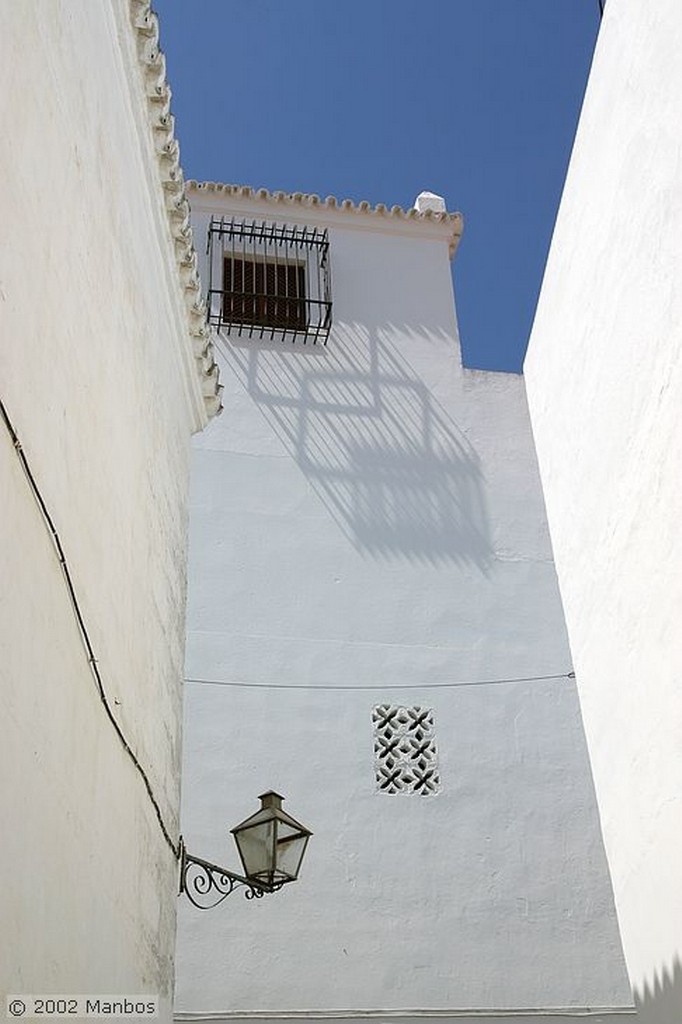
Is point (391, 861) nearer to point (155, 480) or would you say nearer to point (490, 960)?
point (490, 960)

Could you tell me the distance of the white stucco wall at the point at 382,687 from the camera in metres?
6.22

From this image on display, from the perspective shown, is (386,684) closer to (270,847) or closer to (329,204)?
(270,847)

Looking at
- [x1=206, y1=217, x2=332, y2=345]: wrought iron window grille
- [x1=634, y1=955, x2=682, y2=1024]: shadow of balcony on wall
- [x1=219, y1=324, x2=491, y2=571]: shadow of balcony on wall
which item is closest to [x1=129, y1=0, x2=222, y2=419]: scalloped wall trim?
[x1=219, y1=324, x2=491, y2=571]: shadow of balcony on wall

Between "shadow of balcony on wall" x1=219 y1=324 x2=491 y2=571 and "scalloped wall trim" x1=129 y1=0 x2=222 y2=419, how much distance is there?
2253 millimetres

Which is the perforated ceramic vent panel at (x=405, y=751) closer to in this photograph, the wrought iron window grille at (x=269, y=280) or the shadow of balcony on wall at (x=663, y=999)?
the shadow of balcony on wall at (x=663, y=999)

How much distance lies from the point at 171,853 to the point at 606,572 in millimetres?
3289

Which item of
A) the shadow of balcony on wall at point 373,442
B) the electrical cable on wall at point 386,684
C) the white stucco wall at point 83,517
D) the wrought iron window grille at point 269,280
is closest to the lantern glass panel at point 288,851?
the white stucco wall at point 83,517

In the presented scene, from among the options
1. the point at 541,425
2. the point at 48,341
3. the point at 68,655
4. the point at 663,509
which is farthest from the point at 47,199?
the point at 541,425

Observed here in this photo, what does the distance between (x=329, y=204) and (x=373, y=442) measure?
2519 millimetres

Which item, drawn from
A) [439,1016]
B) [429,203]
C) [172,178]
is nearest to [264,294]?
[429,203]

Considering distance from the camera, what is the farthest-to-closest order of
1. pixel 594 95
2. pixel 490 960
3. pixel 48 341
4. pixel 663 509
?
pixel 594 95
pixel 490 960
pixel 663 509
pixel 48 341

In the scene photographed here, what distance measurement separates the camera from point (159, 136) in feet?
14.8

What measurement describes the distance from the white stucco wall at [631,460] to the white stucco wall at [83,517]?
253 cm

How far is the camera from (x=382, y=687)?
280 inches
